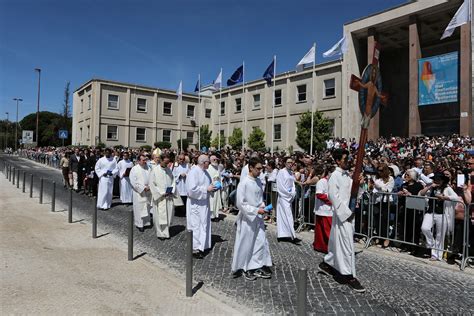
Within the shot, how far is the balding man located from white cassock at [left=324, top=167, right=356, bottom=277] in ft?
8.54

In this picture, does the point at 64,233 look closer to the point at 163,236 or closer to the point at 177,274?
the point at 163,236

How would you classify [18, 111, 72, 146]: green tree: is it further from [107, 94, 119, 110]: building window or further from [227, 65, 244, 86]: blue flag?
[227, 65, 244, 86]: blue flag

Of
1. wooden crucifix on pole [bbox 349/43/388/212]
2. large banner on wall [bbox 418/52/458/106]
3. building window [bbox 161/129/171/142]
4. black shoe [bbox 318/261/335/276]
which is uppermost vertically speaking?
large banner on wall [bbox 418/52/458/106]

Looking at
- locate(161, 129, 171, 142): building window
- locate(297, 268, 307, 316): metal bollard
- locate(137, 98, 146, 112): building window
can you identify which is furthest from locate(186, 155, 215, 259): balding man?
locate(161, 129, 171, 142): building window

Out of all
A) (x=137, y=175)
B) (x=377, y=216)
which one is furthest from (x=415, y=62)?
(x=137, y=175)

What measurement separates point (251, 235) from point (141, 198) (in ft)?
16.2

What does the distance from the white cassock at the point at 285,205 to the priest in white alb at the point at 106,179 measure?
7.03m

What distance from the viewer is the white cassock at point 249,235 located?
19.5 feet

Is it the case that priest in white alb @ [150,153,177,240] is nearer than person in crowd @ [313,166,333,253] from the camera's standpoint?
No

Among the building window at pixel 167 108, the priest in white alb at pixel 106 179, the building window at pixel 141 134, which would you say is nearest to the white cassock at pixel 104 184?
the priest in white alb at pixel 106 179

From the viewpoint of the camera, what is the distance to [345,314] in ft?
15.3

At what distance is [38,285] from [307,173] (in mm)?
7690

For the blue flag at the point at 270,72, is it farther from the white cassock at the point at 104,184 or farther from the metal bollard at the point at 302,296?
the metal bollard at the point at 302,296

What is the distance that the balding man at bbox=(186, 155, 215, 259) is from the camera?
738cm
